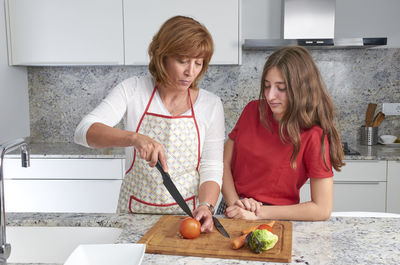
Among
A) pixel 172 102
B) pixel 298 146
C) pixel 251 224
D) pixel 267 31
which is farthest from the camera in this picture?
pixel 267 31

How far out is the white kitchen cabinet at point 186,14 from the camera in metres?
2.80

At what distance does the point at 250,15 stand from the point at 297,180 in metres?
1.97

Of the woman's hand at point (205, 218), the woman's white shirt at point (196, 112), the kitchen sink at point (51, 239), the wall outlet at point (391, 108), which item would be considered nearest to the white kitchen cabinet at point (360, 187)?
the wall outlet at point (391, 108)

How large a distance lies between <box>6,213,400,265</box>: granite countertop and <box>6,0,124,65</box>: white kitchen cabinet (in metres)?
1.72

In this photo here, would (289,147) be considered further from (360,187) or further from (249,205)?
(360,187)

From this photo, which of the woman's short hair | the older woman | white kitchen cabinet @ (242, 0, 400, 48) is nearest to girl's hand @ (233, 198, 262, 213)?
the older woman

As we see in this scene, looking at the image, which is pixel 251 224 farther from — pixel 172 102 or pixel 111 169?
pixel 111 169

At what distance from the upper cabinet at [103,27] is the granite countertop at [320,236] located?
1.72m

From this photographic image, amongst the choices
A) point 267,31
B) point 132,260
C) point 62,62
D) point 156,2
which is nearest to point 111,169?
point 62,62

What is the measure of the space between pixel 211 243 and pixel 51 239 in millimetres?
532

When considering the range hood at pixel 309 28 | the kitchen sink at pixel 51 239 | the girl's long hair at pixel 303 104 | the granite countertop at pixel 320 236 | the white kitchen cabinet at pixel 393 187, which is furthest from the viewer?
the range hood at pixel 309 28

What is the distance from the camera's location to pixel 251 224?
122 centimetres

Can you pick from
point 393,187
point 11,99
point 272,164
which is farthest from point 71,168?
point 393,187

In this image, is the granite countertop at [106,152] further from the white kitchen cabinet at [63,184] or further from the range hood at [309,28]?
the range hood at [309,28]
